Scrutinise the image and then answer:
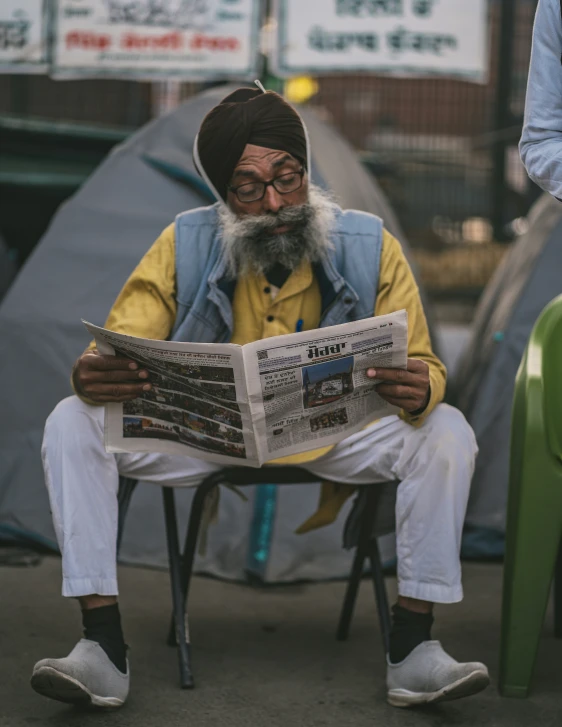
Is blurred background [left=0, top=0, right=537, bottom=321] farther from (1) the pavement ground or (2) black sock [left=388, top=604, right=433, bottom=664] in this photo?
(2) black sock [left=388, top=604, right=433, bottom=664]

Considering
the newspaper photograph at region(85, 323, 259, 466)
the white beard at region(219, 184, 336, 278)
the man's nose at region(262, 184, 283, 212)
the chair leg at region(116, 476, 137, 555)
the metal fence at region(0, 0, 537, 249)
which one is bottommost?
the metal fence at region(0, 0, 537, 249)

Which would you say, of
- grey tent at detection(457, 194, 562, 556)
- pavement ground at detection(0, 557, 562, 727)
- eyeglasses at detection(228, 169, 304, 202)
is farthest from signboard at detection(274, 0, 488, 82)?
eyeglasses at detection(228, 169, 304, 202)

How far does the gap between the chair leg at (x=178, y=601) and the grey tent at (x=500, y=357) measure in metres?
1.37

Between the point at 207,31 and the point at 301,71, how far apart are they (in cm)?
49

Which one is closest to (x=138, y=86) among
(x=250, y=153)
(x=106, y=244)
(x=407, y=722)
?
(x=106, y=244)

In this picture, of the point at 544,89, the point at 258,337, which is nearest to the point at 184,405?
the point at 258,337

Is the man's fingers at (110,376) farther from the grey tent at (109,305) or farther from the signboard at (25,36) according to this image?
the signboard at (25,36)

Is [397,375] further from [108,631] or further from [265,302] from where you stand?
[108,631]

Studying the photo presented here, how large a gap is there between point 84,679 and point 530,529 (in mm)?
976

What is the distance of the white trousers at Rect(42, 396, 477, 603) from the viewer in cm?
264

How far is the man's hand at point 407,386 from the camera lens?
2623 mm

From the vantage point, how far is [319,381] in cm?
258

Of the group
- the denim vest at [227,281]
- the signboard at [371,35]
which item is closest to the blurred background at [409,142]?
the signboard at [371,35]

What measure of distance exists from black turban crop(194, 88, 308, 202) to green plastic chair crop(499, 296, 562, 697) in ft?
2.53
